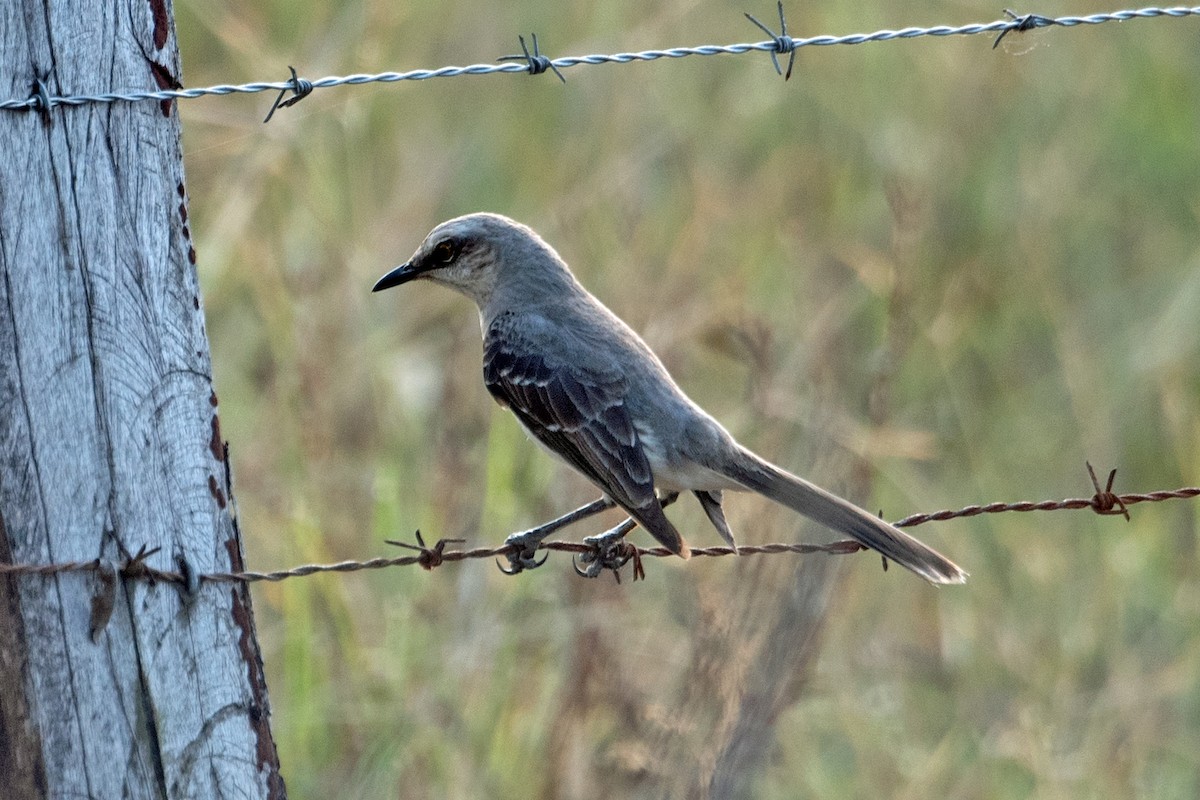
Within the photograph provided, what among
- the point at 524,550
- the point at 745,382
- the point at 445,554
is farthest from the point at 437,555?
the point at 745,382

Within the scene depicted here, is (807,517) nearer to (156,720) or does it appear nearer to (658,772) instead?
(658,772)

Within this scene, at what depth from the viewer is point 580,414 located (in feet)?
17.2

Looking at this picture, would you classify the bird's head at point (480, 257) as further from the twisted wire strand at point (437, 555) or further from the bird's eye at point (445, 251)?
the twisted wire strand at point (437, 555)

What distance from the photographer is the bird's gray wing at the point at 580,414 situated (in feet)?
16.5

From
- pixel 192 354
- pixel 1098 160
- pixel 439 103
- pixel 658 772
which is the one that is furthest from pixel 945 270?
pixel 192 354

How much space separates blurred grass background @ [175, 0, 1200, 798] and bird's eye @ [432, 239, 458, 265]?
0.80 meters

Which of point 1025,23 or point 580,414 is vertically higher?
point 1025,23

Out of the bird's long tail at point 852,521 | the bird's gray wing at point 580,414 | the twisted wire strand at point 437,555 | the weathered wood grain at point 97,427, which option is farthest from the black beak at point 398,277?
the weathered wood grain at point 97,427

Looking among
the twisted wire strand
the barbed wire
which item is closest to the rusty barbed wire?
the twisted wire strand

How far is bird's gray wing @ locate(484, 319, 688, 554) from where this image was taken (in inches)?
198

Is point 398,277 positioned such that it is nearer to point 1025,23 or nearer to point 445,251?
point 445,251

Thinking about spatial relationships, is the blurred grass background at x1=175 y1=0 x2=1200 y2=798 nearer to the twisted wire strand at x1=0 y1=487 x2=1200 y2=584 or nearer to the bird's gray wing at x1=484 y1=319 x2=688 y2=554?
the twisted wire strand at x1=0 y1=487 x2=1200 y2=584

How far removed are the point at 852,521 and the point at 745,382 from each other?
→ 3.43 m

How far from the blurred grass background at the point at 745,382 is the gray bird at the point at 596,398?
289 millimetres
